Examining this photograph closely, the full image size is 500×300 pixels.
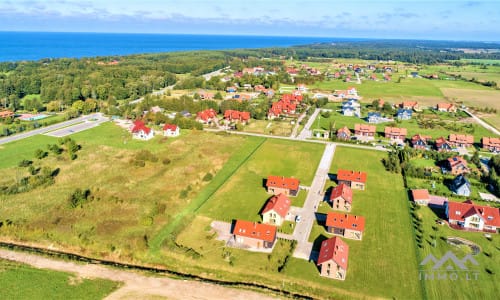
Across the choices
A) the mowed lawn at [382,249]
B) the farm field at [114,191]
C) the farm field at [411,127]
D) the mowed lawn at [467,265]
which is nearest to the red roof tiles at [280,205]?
the mowed lawn at [382,249]

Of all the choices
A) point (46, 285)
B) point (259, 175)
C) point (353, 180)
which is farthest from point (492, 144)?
point (46, 285)

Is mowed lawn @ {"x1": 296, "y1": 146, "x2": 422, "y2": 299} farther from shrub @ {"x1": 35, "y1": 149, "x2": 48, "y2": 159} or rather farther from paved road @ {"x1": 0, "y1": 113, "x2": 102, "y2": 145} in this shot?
paved road @ {"x1": 0, "y1": 113, "x2": 102, "y2": 145}

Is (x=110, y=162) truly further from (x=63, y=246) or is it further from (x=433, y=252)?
(x=433, y=252)

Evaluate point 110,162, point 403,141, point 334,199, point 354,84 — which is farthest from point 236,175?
point 354,84

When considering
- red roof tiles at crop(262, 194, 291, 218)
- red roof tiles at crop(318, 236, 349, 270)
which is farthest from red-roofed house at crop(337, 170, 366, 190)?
red roof tiles at crop(318, 236, 349, 270)

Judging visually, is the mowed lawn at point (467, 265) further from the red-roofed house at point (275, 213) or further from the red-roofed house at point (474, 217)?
the red-roofed house at point (275, 213)
